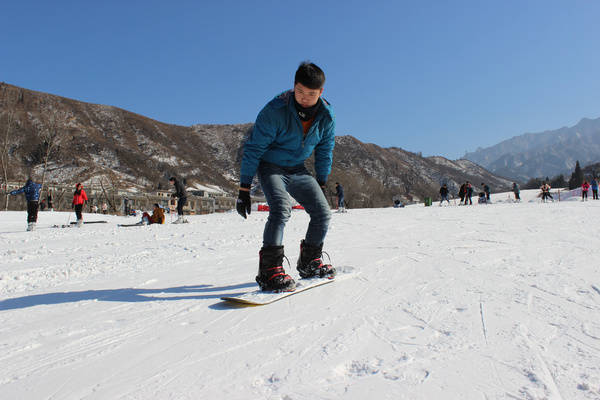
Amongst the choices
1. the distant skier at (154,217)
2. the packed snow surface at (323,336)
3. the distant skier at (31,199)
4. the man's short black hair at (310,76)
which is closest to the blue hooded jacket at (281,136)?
the man's short black hair at (310,76)

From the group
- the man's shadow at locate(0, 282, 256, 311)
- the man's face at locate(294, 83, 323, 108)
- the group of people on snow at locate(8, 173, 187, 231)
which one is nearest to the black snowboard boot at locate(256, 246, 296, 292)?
the man's shadow at locate(0, 282, 256, 311)

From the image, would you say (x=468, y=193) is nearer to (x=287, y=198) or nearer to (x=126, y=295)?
(x=287, y=198)

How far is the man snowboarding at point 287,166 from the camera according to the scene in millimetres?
2541

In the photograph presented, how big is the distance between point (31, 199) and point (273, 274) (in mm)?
11471

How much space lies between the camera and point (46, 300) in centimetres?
252

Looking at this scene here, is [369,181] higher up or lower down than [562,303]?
higher up

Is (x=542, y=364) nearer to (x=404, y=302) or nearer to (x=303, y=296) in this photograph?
(x=404, y=302)

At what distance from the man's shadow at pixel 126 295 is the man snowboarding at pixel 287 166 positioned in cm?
43

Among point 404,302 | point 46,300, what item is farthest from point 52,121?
point 404,302

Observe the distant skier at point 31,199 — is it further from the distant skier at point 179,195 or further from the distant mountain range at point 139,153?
the distant mountain range at point 139,153

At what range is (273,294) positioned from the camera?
2.34 meters

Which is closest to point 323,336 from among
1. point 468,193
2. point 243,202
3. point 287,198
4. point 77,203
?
point 287,198

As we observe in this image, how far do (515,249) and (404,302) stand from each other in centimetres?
273

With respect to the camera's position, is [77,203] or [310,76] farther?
[77,203]
